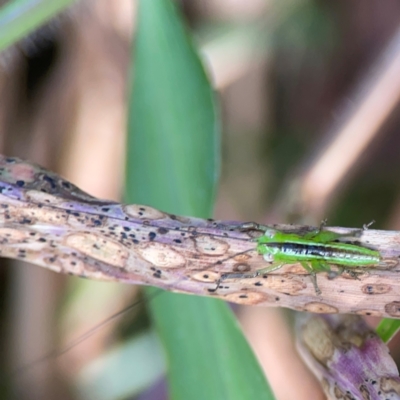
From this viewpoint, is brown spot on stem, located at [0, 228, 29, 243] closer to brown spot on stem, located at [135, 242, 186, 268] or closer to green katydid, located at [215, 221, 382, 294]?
brown spot on stem, located at [135, 242, 186, 268]

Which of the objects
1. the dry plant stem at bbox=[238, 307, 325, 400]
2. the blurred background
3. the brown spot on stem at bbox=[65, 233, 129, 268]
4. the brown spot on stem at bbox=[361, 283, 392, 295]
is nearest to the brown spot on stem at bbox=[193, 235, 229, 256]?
the brown spot on stem at bbox=[65, 233, 129, 268]

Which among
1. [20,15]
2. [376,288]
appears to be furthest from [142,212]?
[20,15]

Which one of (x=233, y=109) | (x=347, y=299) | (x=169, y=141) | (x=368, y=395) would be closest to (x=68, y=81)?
(x=233, y=109)

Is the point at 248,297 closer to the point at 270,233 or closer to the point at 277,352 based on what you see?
the point at 270,233

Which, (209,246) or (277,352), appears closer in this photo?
(209,246)

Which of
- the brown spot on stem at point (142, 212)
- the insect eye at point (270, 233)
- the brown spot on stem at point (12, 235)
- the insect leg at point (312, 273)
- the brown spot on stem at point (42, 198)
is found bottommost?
the insect leg at point (312, 273)

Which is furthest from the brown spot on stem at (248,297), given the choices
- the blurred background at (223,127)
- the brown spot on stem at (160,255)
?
the blurred background at (223,127)

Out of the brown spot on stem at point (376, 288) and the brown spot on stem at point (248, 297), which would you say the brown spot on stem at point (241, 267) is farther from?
the brown spot on stem at point (376, 288)
